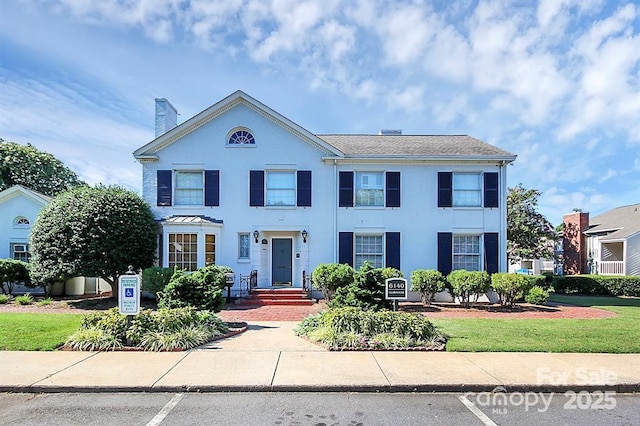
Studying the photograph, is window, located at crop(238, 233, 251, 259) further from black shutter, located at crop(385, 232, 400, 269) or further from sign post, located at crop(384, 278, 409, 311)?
sign post, located at crop(384, 278, 409, 311)

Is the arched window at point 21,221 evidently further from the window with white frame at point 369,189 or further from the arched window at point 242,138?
the window with white frame at point 369,189

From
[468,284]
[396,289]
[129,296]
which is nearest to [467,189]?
[468,284]

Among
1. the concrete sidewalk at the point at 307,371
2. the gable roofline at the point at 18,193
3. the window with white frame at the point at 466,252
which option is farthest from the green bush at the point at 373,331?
the gable roofline at the point at 18,193

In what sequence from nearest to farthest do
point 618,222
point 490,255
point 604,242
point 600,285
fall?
point 490,255
point 600,285
point 604,242
point 618,222

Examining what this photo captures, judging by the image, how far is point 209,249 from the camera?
52.6ft

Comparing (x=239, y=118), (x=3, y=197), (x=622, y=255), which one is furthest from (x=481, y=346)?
(x=622, y=255)

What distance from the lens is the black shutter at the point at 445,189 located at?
16.5 meters

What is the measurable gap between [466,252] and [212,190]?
34.8ft

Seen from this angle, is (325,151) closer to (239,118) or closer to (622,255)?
(239,118)

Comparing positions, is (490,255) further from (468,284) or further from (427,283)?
(427,283)

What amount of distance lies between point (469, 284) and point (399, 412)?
10356mm

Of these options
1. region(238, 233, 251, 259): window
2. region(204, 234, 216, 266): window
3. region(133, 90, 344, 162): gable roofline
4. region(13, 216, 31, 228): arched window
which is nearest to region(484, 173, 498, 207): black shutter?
region(133, 90, 344, 162): gable roofline

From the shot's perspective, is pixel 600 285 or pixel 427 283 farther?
pixel 600 285

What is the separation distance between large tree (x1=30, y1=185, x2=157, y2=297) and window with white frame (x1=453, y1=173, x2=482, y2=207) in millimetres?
12355
